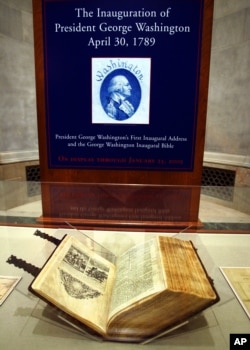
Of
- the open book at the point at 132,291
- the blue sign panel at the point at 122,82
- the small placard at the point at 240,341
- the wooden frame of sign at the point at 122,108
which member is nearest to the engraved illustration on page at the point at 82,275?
the open book at the point at 132,291

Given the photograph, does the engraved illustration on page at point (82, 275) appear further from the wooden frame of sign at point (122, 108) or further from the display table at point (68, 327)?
the wooden frame of sign at point (122, 108)

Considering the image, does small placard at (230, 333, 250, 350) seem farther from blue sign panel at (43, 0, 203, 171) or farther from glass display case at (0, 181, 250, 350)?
blue sign panel at (43, 0, 203, 171)

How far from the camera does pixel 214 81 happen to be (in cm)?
381

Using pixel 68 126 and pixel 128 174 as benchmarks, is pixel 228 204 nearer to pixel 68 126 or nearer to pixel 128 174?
pixel 128 174

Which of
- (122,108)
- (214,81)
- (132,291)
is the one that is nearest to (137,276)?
(132,291)

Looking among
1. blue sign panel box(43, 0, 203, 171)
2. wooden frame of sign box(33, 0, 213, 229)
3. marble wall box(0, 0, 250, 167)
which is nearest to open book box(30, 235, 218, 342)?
wooden frame of sign box(33, 0, 213, 229)

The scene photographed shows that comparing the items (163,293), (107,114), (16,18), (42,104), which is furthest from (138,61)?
(16,18)

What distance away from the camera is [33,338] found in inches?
26.1

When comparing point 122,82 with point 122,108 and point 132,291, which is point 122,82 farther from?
point 132,291

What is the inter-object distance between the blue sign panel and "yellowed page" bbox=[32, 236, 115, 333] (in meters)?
0.81

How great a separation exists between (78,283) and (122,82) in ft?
3.72

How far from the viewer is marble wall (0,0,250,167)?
3.45 m

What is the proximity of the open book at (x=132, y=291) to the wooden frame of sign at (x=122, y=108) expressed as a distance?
1.69 ft

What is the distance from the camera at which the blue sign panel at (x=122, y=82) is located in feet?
4.81
